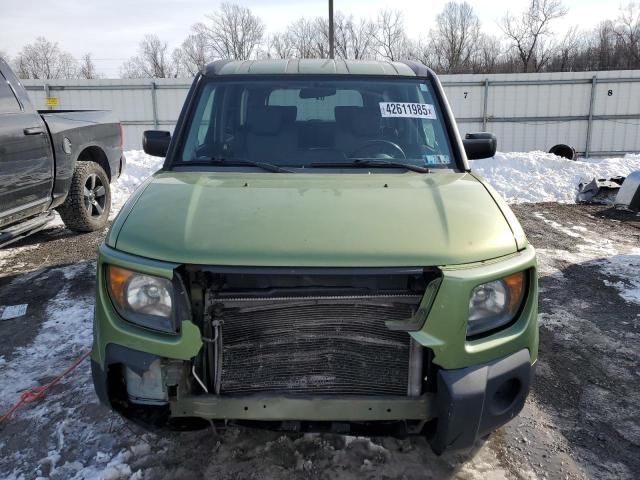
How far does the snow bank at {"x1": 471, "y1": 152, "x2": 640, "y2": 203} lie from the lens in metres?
9.59

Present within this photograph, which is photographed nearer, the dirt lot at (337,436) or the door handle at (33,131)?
the dirt lot at (337,436)

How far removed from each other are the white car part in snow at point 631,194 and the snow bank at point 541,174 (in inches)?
51.5

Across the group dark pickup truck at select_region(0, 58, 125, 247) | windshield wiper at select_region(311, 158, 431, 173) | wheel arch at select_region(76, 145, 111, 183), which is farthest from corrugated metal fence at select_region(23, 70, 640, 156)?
windshield wiper at select_region(311, 158, 431, 173)

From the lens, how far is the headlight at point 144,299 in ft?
6.69

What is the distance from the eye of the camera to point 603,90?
1698 cm

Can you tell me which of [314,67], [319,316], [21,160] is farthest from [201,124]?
[21,160]

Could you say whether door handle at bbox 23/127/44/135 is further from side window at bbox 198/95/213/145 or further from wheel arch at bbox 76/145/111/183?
side window at bbox 198/95/213/145

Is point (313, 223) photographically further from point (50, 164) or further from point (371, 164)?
point (50, 164)

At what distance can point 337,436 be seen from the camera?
268 centimetres

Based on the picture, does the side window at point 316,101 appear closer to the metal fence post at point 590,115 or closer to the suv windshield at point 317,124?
the suv windshield at point 317,124

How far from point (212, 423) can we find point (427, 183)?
156 cm

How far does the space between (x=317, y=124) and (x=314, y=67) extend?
52 cm

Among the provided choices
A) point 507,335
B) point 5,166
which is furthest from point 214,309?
point 5,166

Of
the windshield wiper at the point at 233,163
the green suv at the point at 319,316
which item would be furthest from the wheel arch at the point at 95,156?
the green suv at the point at 319,316
